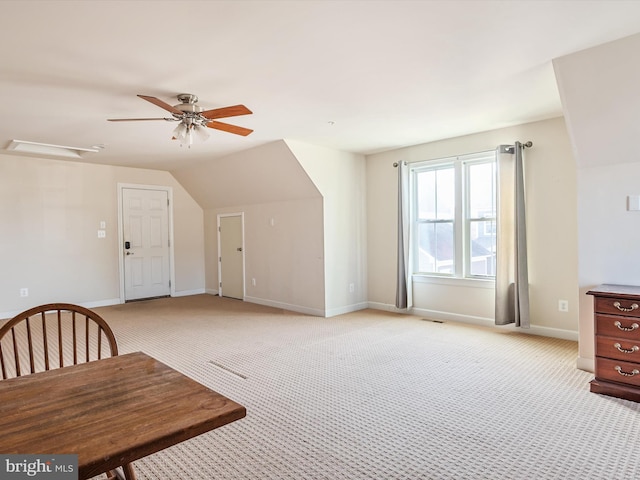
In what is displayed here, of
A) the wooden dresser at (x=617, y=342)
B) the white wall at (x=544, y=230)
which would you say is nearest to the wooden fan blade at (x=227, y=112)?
the wooden dresser at (x=617, y=342)

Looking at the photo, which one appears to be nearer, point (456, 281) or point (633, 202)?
point (633, 202)

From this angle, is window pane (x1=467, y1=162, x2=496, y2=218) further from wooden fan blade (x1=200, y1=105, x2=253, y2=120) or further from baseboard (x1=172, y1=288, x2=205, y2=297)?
baseboard (x1=172, y1=288, x2=205, y2=297)

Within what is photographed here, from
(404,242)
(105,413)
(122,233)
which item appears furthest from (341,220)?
(105,413)

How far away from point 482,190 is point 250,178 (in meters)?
3.35

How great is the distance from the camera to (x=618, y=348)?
2.82m

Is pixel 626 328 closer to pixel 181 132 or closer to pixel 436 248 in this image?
pixel 436 248

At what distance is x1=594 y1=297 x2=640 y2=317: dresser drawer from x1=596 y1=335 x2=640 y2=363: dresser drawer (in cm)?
20

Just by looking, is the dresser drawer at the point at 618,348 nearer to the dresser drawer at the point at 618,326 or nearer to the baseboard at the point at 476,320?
the dresser drawer at the point at 618,326

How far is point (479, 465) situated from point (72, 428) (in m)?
1.90

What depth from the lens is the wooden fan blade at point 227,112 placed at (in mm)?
2891

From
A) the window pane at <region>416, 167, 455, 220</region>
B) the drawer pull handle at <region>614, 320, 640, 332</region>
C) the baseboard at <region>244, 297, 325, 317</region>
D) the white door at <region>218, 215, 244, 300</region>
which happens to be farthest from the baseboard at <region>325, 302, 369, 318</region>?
the drawer pull handle at <region>614, 320, 640, 332</region>

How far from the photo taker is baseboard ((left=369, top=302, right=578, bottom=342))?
4281 mm

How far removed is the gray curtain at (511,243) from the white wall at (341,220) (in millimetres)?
2110

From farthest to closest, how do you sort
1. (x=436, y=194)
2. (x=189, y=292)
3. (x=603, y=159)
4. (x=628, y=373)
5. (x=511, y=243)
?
(x=189, y=292) → (x=436, y=194) → (x=511, y=243) → (x=603, y=159) → (x=628, y=373)
